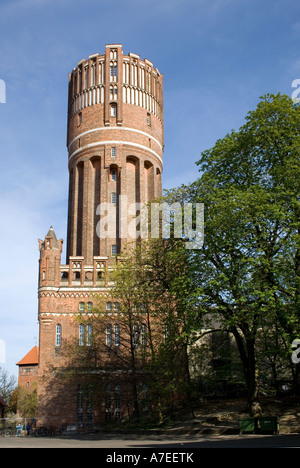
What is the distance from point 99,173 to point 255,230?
3023cm

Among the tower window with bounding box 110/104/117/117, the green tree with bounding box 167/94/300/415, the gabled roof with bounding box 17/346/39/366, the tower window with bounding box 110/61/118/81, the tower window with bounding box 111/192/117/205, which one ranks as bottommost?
the gabled roof with bounding box 17/346/39/366

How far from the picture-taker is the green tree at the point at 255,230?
21391mm

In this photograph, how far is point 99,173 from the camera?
50719 millimetres

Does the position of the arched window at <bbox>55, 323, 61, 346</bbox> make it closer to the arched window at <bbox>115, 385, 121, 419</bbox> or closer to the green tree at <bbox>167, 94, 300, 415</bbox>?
the arched window at <bbox>115, 385, 121, 419</bbox>

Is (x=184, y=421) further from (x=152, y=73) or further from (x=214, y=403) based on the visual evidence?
(x=152, y=73)

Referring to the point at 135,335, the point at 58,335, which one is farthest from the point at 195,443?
the point at 58,335

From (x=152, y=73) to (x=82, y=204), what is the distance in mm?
17554

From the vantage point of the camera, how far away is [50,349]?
40438 millimetres

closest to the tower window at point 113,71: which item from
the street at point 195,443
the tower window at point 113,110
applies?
the tower window at point 113,110

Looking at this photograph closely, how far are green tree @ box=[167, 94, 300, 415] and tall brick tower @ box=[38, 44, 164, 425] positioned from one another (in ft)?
65.3

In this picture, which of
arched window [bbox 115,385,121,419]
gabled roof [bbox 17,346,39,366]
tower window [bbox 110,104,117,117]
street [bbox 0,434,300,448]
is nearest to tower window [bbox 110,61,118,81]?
tower window [bbox 110,104,117,117]

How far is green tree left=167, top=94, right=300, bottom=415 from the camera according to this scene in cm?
2139

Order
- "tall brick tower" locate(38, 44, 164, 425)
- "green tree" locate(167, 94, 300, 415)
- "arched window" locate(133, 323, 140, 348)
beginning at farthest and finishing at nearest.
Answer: "tall brick tower" locate(38, 44, 164, 425) → "arched window" locate(133, 323, 140, 348) → "green tree" locate(167, 94, 300, 415)
